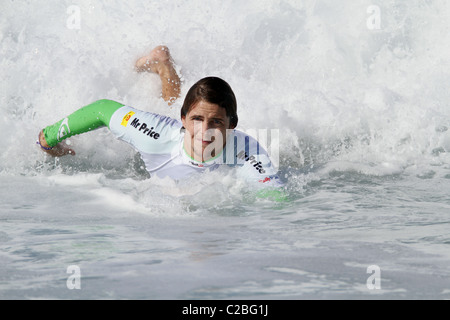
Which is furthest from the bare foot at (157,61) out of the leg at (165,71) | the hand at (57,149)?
the hand at (57,149)

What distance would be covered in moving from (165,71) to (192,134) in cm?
188

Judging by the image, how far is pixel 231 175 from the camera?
482 centimetres

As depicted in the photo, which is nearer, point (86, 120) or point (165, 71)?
point (86, 120)

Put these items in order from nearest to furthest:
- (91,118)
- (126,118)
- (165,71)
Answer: (126,118) < (91,118) < (165,71)

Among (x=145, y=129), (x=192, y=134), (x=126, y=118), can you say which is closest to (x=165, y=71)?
(x=126, y=118)

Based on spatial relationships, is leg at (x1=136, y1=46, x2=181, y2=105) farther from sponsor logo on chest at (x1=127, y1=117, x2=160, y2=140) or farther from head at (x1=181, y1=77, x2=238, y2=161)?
head at (x1=181, y1=77, x2=238, y2=161)

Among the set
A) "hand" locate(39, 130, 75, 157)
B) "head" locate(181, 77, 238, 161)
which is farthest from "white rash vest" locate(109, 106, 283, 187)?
"hand" locate(39, 130, 75, 157)

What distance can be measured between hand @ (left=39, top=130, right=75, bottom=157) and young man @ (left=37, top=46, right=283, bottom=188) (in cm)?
17

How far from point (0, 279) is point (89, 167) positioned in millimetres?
3036

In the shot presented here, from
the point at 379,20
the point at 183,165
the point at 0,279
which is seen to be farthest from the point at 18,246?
the point at 379,20

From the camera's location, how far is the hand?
5.58 meters

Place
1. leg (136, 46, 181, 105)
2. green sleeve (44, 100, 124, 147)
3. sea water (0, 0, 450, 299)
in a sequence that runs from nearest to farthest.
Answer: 1. sea water (0, 0, 450, 299)
2. green sleeve (44, 100, 124, 147)
3. leg (136, 46, 181, 105)

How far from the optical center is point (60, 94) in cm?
703

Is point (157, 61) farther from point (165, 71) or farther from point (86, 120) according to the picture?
point (86, 120)
